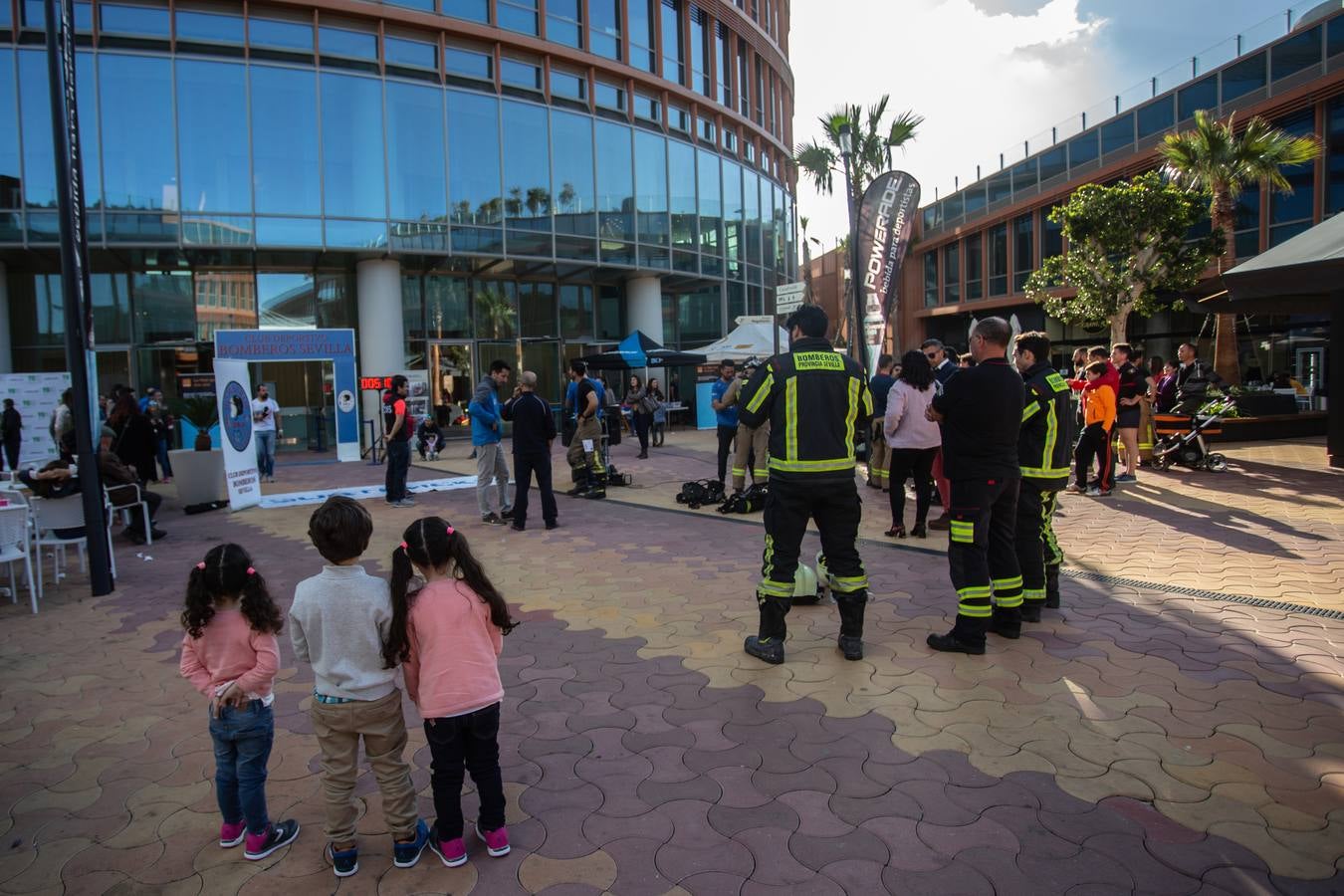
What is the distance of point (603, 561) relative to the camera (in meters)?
7.14

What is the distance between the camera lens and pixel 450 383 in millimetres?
22891

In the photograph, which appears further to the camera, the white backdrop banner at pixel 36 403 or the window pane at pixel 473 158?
the window pane at pixel 473 158

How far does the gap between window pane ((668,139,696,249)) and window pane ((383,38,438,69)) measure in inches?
304

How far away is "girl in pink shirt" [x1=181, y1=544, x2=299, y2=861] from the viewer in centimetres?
274

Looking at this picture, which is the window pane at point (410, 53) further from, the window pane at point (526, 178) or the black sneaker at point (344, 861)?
the black sneaker at point (344, 861)

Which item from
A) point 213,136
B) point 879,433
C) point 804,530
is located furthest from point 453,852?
point 213,136

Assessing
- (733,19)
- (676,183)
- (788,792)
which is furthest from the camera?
(733,19)

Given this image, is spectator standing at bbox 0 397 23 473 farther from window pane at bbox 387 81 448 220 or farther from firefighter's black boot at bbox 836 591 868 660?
firefighter's black boot at bbox 836 591 868 660

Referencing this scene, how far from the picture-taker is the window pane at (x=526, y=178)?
854 inches

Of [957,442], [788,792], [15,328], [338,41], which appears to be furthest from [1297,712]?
[15,328]

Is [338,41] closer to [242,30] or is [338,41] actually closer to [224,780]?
[242,30]

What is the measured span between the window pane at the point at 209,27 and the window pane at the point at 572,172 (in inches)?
310

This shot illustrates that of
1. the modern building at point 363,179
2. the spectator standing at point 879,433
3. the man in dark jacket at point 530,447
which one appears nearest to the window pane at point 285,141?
the modern building at point 363,179

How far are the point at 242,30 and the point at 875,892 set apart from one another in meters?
22.8
